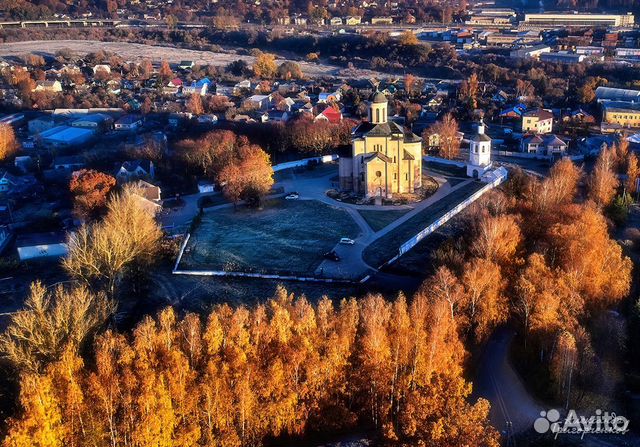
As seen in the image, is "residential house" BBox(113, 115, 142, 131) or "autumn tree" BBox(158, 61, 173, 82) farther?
"autumn tree" BBox(158, 61, 173, 82)

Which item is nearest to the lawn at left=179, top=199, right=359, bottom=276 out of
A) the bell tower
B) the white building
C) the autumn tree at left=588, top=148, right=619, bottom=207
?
the bell tower

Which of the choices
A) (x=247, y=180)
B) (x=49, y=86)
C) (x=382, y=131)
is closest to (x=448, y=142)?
(x=382, y=131)

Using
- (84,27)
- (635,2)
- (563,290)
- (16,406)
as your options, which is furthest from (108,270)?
(635,2)

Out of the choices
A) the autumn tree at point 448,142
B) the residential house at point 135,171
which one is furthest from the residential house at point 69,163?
the autumn tree at point 448,142

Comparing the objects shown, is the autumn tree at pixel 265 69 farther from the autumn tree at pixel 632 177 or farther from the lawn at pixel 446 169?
the autumn tree at pixel 632 177

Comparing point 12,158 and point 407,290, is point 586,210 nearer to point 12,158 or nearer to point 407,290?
point 407,290

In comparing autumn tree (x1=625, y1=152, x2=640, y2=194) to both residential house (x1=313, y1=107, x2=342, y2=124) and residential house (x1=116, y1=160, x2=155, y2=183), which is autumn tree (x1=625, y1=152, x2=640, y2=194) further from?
residential house (x1=116, y1=160, x2=155, y2=183)
